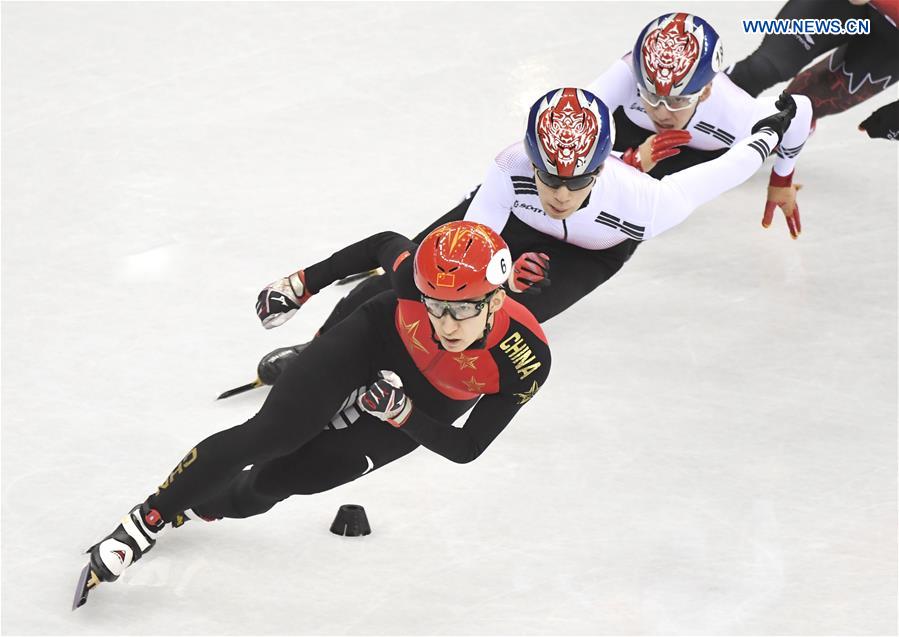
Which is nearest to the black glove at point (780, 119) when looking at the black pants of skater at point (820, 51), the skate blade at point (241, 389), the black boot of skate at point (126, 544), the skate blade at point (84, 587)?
the black pants of skater at point (820, 51)

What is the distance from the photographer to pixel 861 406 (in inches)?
234

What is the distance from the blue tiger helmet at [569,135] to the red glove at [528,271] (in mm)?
361

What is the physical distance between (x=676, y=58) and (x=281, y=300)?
2076mm

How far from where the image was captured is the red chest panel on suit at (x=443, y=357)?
14.4 feet

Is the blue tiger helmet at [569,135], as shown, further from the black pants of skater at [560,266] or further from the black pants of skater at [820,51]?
the black pants of skater at [820,51]

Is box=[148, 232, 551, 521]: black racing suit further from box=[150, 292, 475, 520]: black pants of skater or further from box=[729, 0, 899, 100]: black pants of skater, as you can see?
box=[729, 0, 899, 100]: black pants of skater

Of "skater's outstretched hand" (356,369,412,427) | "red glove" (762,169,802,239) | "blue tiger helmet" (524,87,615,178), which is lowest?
"red glove" (762,169,802,239)

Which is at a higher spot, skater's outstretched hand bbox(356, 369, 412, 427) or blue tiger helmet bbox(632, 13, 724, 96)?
blue tiger helmet bbox(632, 13, 724, 96)

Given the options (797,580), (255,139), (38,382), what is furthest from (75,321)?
(797,580)

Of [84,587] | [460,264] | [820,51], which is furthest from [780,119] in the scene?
[84,587]

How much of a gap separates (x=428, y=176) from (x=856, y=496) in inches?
124

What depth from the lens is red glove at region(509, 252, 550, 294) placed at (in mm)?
5090

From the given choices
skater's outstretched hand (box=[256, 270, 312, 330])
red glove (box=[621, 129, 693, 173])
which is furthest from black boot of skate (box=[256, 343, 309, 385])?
red glove (box=[621, 129, 693, 173])

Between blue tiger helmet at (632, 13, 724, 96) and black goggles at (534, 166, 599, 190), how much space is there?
0.93 metres
